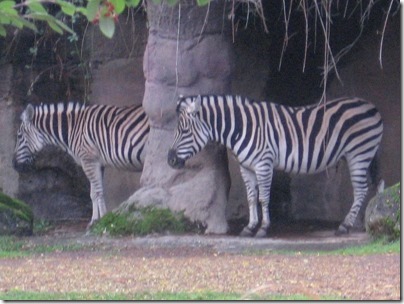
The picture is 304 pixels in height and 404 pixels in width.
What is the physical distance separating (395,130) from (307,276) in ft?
15.3

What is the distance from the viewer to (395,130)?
11.0 m

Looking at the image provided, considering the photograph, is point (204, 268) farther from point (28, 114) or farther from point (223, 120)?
point (28, 114)

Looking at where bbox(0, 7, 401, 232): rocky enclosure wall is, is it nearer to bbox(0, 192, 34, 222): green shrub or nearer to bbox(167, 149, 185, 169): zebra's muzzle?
bbox(167, 149, 185, 169): zebra's muzzle

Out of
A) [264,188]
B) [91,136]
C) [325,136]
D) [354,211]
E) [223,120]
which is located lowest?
[354,211]

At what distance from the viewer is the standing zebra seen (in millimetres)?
10820

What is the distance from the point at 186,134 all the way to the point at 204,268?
269 centimetres

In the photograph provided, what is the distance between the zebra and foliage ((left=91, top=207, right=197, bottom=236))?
0.56 meters

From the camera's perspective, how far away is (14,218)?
962 cm

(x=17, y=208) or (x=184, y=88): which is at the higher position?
(x=184, y=88)

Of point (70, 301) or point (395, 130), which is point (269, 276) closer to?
point (70, 301)

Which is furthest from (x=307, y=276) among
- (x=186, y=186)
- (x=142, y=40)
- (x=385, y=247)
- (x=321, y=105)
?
(x=142, y=40)

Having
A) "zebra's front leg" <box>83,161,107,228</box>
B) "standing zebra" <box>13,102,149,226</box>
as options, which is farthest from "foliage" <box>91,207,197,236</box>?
"zebra's front leg" <box>83,161,107,228</box>

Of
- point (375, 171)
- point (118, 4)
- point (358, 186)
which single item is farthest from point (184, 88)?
point (118, 4)

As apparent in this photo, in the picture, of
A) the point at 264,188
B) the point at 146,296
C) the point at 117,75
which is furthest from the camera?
the point at 117,75
